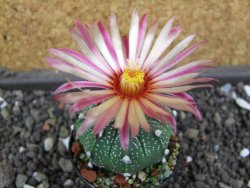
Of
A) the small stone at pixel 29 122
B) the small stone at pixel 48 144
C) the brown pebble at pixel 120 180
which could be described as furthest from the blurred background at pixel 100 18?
the brown pebble at pixel 120 180

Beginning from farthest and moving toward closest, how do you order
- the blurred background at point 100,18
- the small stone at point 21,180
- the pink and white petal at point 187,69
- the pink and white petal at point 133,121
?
1. the blurred background at point 100,18
2. the small stone at point 21,180
3. the pink and white petal at point 187,69
4. the pink and white petal at point 133,121

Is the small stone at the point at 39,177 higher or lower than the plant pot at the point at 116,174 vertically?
lower

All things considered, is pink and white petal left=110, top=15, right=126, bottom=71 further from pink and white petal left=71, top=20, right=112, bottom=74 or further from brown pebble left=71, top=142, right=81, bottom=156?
brown pebble left=71, top=142, right=81, bottom=156

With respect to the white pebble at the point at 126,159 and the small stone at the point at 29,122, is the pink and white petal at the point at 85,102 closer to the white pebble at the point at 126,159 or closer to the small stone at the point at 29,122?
the white pebble at the point at 126,159

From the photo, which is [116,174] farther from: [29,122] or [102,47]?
[29,122]

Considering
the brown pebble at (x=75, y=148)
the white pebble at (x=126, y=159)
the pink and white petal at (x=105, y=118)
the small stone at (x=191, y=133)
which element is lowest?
the brown pebble at (x=75, y=148)

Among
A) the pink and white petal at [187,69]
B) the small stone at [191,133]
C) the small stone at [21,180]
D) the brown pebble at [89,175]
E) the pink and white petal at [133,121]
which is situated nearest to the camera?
the pink and white petal at [133,121]

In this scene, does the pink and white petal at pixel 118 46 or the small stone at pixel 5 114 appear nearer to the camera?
the pink and white petal at pixel 118 46

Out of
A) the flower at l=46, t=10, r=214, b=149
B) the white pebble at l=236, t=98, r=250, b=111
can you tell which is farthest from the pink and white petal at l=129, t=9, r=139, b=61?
the white pebble at l=236, t=98, r=250, b=111

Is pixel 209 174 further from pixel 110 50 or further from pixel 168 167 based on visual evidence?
pixel 110 50
